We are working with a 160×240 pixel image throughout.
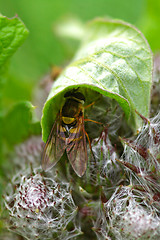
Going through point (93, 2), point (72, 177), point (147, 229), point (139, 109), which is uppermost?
point (93, 2)

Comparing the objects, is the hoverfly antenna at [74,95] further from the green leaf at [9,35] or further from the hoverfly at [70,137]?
the green leaf at [9,35]

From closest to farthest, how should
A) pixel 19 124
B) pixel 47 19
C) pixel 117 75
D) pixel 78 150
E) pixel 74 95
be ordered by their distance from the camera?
pixel 117 75 → pixel 78 150 → pixel 74 95 → pixel 19 124 → pixel 47 19

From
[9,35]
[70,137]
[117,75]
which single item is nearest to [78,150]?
[70,137]

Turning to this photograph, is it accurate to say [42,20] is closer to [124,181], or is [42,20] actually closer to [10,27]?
[10,27]

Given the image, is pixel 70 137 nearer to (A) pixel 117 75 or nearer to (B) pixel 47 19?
(A) pixel 117 75

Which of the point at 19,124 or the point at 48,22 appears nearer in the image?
the point at 19,124

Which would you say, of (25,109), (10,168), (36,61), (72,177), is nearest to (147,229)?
(72,177)

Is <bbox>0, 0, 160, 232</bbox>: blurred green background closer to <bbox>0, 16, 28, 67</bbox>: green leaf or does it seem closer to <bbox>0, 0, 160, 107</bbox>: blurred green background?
<bbox>0, 0, 160, 107</bbox>: blurred green background
